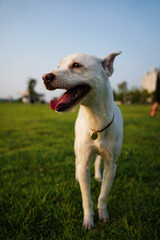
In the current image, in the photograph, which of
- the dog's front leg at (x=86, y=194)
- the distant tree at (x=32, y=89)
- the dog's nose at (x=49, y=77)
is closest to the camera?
the dog's nose at (x=49, y=77)

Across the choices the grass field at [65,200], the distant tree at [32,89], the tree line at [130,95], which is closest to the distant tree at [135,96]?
→ the tree line at [130,95]

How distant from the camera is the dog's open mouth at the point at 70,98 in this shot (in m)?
1.71

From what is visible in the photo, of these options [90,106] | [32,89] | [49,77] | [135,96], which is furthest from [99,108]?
[135,96]

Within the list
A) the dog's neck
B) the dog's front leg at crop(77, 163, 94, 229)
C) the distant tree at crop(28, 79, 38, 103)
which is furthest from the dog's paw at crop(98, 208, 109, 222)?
the distant tree at crop(28, 79, 38, 103)

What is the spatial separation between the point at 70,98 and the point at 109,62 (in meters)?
0.70

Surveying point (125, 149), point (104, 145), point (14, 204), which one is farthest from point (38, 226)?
point (125, 149)

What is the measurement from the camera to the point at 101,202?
220cm

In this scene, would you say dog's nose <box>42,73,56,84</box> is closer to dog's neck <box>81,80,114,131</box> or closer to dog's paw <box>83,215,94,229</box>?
dog's neck <box>81,80,114,131</box>

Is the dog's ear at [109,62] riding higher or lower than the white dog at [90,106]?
higher

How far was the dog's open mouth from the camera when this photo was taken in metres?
1.71

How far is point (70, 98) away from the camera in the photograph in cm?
176

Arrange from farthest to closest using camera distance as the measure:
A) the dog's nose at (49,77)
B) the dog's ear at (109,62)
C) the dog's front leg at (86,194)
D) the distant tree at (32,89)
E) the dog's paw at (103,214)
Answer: the distant tree at (32,89), the dog's paw at (103,214), the dog's front leg at (86,194), the dog's ear at (109,62), the dog's nose at (49,77)

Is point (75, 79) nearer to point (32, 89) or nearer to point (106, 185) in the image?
point (106, 185)

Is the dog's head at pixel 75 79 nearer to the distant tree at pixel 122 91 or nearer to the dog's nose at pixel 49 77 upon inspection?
the dog's nose at pixel 49 77
